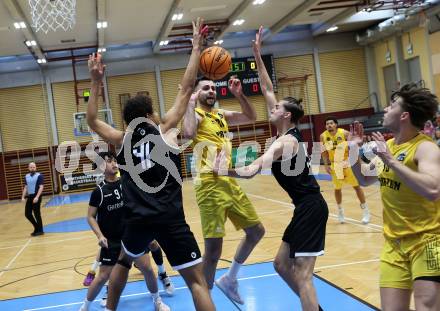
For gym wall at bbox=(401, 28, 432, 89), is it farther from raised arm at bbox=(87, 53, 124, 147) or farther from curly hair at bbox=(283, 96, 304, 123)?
raised arm at bbox=(87, 53, 124, 147)

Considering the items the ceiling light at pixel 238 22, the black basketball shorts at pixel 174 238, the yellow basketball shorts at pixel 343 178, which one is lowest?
the yellow basketball shorts at pixel 343 178

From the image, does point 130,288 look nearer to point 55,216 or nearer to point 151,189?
point 151,189

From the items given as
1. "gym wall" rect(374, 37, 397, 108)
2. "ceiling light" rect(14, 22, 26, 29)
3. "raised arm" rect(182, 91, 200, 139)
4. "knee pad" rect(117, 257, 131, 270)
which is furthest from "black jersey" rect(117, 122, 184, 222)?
"gym wall" rect(374, 37, 397, 108)

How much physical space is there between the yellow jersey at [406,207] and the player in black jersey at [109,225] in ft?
9.19

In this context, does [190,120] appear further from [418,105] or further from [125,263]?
[418,105]

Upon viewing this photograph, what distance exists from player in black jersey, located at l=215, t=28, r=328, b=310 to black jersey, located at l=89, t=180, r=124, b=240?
1.72 meters

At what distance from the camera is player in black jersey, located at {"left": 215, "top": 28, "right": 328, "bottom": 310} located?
12.9 ft

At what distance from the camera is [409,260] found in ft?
9.99

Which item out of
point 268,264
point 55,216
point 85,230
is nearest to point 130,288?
point 268,264

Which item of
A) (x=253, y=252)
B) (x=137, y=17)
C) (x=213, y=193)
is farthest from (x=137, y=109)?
(x=137, y=17)

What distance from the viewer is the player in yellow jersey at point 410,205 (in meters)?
2.87

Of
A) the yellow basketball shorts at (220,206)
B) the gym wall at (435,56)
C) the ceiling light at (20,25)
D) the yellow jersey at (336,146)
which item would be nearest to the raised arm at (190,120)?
the yellow basketball shorts at (220,206)

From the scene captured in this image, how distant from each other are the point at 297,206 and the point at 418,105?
1.36 metres

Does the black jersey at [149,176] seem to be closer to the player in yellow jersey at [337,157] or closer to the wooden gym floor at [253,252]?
the wooden gym floor at [253,252]
